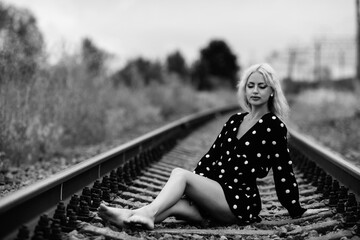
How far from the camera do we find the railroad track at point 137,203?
272 centimetres

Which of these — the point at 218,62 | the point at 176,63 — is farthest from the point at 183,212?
the point at 176,63

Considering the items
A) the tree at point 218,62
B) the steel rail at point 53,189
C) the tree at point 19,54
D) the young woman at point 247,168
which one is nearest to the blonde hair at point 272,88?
the young woman at point 247,168

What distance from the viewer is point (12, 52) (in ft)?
19.9

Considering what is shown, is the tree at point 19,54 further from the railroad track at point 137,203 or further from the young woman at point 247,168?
the young woman at point 247,168

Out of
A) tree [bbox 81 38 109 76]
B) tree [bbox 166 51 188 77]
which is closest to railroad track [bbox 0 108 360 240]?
tree [bbox 81 38 109 76]

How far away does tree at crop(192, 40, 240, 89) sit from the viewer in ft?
152

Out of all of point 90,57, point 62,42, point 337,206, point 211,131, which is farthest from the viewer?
point 211,131

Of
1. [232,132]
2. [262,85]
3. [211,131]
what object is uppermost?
[262,85]

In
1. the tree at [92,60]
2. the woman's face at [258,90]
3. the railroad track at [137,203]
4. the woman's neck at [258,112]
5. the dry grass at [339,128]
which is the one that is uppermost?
the tree at [92,60]

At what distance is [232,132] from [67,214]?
49.4 inches

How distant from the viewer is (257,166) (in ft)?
11.2

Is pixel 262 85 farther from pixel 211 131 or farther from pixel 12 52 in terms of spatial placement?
pixel 211 131

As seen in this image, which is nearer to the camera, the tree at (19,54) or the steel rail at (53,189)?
the steel rail at (53,189)

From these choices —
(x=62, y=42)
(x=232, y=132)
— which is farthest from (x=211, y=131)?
(x=232, y=132)
